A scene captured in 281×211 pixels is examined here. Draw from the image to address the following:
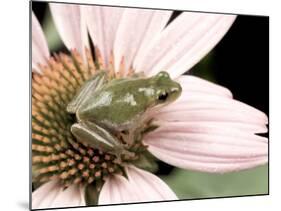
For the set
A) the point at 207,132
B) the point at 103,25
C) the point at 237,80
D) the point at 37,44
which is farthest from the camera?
the point at 237,80

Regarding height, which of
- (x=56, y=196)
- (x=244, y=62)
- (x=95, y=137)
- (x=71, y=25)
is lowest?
(x=56, y=196)

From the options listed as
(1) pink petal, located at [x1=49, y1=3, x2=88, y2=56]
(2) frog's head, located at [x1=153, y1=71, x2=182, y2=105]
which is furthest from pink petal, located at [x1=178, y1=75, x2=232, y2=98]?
(1) pink petal, located at [x1=49, y1=3, x2=88, y2=56]

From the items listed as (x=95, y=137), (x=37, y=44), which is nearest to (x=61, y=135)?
(x=95, y=137)

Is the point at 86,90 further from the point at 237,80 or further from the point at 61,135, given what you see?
the point at 237,80

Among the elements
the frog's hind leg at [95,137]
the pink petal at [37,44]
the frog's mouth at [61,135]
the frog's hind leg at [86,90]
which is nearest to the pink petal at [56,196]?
the frog's mouth at [61,135]

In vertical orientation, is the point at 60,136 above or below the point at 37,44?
below

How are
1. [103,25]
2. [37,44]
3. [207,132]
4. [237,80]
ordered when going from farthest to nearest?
[237,80], [207,132], [103,25], [37,44]

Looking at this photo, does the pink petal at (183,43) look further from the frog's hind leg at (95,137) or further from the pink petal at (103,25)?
the frog's hind leg at (95,137)

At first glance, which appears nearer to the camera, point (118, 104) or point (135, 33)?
point (118, 104)

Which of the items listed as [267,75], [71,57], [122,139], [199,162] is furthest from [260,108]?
[71,57]
